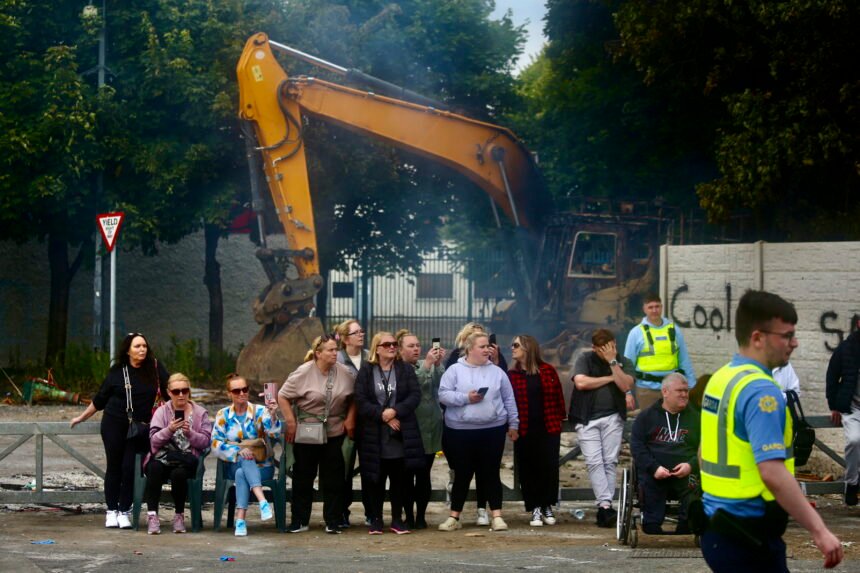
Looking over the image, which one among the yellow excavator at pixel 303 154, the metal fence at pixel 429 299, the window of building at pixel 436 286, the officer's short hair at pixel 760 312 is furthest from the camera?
the window of building at pixel 436 286

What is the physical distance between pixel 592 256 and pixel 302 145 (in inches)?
210

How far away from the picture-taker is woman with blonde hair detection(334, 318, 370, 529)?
1172 cm

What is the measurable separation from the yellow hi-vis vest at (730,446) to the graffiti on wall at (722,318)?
1042 centimetres

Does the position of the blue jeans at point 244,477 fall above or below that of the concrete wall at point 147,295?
below

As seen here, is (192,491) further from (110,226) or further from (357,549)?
(110,226)

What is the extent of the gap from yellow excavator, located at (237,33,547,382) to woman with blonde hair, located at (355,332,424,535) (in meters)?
10.2

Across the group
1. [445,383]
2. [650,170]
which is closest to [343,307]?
[650,170]

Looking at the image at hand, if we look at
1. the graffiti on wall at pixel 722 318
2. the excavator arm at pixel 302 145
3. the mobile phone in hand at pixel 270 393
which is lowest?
the mobile phone in hand at pixel 270 393

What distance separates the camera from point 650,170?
2805cm

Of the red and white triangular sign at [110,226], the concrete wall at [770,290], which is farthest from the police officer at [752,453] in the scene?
the red and white triangular sign at [110,226]

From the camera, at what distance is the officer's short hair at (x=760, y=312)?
17.1 feet

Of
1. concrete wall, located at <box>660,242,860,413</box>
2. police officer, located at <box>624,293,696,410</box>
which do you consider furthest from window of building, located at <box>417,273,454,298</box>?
police officer, located at <box>624,293,696,410</box>

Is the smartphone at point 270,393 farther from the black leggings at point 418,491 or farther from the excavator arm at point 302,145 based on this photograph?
the excavator arm at point 302,145

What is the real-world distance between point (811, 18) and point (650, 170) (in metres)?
9.60
